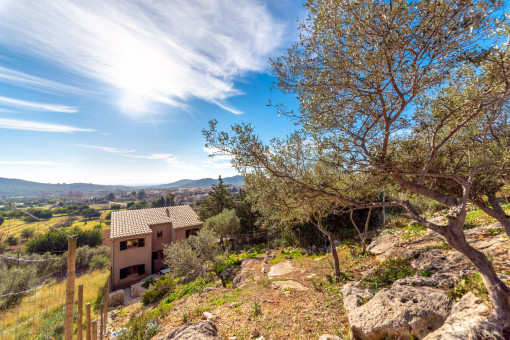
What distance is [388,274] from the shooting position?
757cm

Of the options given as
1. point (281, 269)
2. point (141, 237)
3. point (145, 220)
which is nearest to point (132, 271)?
point (141, 237)

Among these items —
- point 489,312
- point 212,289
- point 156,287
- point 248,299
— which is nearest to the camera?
point 489,312

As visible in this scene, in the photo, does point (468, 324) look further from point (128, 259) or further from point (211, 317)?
point (128, 259)

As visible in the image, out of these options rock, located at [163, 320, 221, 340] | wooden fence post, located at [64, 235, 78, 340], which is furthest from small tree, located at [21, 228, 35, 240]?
rock, located at [163, 320, 221, 340]

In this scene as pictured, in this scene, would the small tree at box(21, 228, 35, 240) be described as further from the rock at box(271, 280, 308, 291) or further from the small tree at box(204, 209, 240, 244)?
the rock at box(271, 280, 308, 291)

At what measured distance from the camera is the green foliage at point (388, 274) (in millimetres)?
6972

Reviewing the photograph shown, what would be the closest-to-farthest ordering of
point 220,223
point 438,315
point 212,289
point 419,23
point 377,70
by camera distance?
point 438,315
point 419,23
point 377,70
point 212,289
point 220,223

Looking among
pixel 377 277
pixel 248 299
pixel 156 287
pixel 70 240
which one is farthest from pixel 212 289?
pixel 70 240

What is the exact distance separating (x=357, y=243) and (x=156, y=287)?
1601 cm

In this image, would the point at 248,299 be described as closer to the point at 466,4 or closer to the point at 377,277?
the point at 377,277

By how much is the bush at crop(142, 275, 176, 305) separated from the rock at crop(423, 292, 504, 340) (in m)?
17.0

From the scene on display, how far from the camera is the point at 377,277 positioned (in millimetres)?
7652

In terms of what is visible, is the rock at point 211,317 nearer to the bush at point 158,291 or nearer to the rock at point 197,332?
the rock at point 197,332

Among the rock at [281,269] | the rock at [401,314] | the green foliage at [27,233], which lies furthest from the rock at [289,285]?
the green foliage at [27,233]
